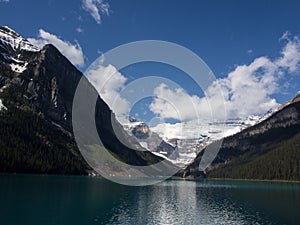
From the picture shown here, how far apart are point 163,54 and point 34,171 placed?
150215 mm

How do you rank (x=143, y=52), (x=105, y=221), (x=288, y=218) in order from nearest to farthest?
1. (x=105, y=221)
2. (x=288, y=218)
3. (x=143, y=52)

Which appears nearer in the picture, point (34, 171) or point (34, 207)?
point (34, 207)

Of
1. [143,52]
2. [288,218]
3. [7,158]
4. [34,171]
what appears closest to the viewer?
[288,218]

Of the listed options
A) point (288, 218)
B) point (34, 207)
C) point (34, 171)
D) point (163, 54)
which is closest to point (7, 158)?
point (34, 171)

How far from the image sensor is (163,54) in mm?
70375

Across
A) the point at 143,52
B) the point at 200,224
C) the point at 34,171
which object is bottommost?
the point at 200,224

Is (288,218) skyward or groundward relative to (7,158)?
groundward

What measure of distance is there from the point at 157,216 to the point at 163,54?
1343 inches

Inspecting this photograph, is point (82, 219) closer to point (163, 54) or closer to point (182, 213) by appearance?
point (182, 213)

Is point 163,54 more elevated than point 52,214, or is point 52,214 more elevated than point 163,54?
point 163,54

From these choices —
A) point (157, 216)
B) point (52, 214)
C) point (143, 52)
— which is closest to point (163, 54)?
point (143, 52)

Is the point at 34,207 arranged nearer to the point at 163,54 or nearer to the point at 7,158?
the point at 163,54

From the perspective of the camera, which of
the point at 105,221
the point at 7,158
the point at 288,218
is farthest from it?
the point at 7,158

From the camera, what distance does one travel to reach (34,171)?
193 metres
